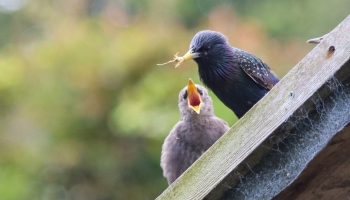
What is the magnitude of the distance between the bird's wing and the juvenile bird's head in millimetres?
78

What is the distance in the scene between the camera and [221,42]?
3338mm

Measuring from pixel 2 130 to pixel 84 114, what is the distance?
93 cm

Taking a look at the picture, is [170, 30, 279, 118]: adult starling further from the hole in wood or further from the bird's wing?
the hole in wood

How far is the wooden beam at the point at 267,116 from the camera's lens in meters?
1.67

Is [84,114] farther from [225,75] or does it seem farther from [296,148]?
[296,148]

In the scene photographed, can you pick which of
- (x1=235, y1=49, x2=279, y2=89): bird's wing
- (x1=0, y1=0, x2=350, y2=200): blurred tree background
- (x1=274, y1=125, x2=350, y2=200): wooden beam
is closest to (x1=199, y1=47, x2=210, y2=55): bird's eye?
(x1=235, y1=49, x2=279, y2=89): bird's wing

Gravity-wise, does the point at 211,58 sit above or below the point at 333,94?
above

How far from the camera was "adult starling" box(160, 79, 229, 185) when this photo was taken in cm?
332

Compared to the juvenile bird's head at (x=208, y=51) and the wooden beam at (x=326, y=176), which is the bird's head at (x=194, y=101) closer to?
the juvenile bird's head at (x=208, y=51)

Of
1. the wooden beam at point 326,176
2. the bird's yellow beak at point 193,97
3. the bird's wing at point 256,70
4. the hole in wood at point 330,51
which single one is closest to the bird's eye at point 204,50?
the bird's wing at point 256,70

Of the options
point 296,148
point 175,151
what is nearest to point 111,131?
point 175,151

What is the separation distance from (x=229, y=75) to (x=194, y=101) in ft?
1.28

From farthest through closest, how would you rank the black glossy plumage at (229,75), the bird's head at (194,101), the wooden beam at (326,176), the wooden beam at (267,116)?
1. the bird's head at (194,101)
2. the black glossy plumage at (229,75)
3. the wooden beam at (326,176)
4. the wooden beam at (267,116)

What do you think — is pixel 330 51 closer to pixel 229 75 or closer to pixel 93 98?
pixel 229 75
